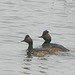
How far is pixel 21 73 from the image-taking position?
19.1 meters

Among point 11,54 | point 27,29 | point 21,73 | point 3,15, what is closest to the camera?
point 21,73

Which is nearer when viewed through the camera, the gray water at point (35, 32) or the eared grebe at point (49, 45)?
the gray water at point (35, 32)

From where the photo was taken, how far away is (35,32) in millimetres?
26922

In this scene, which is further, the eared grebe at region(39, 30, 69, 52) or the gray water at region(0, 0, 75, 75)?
the eared grebe at region(39, 30, 69, 52)

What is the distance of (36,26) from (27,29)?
916 mm

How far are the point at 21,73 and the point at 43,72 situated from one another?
0.82 metres

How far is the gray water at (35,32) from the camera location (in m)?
19.9

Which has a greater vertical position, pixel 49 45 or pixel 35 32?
pixel 35 32

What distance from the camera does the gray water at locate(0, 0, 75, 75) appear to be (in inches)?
782

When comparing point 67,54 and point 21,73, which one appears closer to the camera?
point 21,73

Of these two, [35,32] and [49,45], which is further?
[35,32]

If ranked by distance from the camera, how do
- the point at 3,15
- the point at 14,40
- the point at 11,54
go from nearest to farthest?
1. the point at 11,54
2. the point at 14,40
3. the point at 3,15

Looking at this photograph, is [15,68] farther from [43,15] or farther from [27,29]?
→ [43,15]

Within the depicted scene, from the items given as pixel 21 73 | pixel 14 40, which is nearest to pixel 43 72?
pixel 21 73
